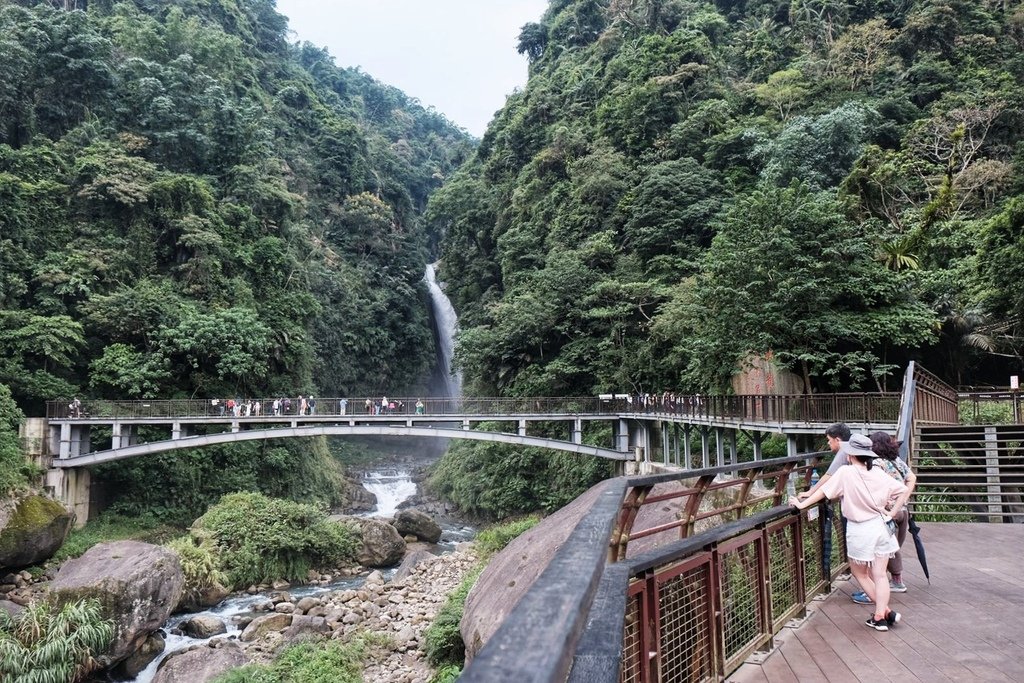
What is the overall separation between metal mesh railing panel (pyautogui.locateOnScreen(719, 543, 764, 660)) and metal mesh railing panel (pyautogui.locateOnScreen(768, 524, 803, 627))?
41 cm

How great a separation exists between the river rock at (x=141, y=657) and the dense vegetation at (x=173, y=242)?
30.7 feet

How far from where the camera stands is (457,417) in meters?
21.0

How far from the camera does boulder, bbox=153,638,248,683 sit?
34.8 ft

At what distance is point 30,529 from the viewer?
1673 cm

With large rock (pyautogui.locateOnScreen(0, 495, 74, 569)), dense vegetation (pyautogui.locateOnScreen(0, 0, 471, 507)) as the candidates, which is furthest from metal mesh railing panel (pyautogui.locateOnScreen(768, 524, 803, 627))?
dense vegetation (pyautogui.locateOnScreen(0, 0, 471, 507))

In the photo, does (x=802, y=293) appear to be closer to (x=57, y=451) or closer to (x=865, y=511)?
(x=865, y=511)

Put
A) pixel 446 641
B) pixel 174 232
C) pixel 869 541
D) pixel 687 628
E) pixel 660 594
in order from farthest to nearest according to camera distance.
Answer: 1. pixel 174 232
2. pixel 446 641
3. pixel 869 541
4. pixel 687 628
5. pixel 660 594

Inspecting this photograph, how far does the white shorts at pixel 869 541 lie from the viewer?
12.5 feet

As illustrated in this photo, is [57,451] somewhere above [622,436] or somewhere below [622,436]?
below

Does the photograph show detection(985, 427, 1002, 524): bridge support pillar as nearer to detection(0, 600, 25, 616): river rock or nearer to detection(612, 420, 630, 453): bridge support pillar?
detection(612, 420, 630, 453): bridge support pillar

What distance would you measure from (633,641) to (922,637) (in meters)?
2.46

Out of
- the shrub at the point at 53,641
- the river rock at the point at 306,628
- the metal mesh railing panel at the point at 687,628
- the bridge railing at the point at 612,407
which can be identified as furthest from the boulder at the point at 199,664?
the metal mesh railing panel at the point at 687,628

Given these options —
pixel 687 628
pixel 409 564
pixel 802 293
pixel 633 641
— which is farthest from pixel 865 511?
pixel 409 564

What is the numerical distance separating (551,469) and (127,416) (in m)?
15.1
